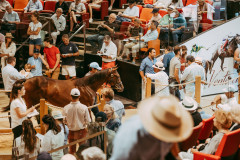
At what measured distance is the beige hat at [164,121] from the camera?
2949mm

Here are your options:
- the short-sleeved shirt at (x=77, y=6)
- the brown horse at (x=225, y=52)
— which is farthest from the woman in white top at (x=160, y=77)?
the short-sleeved shirt at (x=77, y=6)

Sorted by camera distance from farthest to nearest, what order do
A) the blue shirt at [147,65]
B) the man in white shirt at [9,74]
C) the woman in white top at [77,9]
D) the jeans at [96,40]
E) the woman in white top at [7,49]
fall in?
1. the woman in white top at [77,9]
2. the woman in white top at [7,49]
3. the jeans at [96,40]
4. the blue shirt at [147,65]
5. the man in white shirt at [9,74]

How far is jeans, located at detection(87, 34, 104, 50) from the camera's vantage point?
1157 centimetres

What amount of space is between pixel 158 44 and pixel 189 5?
1.47 m

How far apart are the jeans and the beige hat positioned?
8584mm

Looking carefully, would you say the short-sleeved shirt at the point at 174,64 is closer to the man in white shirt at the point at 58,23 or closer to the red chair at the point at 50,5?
the man in white shirt at the point at 58,23

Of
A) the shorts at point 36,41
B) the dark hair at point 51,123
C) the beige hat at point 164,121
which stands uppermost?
the beige hat at point 164,121

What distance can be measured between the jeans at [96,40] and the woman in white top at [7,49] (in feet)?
6.63

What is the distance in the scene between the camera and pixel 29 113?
7.18m

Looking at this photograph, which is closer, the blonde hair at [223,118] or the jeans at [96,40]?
the blonde hair at [223,118]

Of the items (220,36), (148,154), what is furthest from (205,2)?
(148,154)

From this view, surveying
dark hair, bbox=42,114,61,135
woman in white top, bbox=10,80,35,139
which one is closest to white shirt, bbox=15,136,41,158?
dark hair, bbox=42,114,61,135

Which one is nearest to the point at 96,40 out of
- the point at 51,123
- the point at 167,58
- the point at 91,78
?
the point at 167,58

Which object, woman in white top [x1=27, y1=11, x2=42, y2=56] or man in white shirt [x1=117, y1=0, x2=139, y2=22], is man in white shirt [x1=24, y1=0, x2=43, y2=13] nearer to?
woman in white top [x1=27, y1=11, x2=42, y2=56]
